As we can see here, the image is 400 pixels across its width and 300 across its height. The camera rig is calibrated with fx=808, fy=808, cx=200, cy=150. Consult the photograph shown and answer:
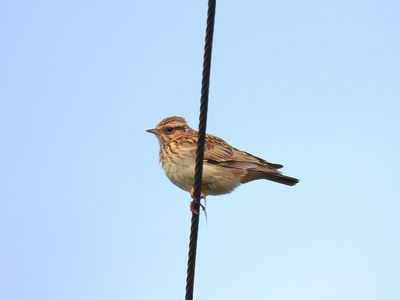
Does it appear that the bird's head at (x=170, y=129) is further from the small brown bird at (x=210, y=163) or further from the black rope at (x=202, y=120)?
the black rope at (x=202, y=120)

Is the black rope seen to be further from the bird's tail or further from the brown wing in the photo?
the bird's tail

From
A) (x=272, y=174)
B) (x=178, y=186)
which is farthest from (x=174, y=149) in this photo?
(x=272, y=174)

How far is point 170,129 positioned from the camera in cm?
1246

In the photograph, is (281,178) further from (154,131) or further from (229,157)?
(154,131)

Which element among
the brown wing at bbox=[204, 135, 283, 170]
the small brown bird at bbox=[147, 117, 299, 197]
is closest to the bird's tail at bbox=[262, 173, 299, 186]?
the small brown bird at bbox=[147, 117, 299, 197]

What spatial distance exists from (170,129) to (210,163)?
1180 millimetres

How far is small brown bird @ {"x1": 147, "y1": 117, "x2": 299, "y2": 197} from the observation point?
1118 centimetres

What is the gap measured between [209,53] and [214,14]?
31 centimetres

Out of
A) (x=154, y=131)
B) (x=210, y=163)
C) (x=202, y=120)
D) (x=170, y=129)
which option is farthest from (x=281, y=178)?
(x=202, y=120)

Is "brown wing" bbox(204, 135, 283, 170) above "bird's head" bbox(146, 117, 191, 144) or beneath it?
beneath

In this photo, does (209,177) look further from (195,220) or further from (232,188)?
(195,220)

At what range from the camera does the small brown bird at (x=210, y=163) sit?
11.2m

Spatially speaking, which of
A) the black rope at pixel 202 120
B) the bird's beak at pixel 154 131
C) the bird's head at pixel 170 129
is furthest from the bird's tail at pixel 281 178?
the black rope at pixel 202 120

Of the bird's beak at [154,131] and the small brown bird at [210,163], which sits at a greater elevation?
the bird's beak at [154,131]
